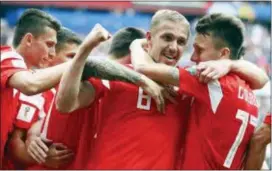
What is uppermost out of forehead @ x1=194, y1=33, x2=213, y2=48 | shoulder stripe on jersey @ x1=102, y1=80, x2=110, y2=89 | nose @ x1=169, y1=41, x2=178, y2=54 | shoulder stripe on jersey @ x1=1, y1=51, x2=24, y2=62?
forehead @ x1=194, y1=33, x2=213, y2=48

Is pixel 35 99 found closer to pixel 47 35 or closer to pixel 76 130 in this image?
pixel 47 35

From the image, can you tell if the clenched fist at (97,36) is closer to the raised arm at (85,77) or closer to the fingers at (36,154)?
the raised arm at (85,77)

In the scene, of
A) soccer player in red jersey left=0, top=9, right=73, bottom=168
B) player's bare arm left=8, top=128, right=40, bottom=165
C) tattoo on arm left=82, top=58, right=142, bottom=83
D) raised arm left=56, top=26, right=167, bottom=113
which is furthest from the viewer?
player's bare arm left=8, top=128, right=40, bottom=165

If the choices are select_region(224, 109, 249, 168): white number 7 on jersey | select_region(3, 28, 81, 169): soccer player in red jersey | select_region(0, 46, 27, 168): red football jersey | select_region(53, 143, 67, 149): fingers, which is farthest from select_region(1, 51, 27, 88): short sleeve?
select_region(224, 109, 249, 168): white number 7 on jersey

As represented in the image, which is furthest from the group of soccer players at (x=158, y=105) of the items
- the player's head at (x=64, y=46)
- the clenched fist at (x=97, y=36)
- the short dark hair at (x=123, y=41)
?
the player's head at (x=64, y=46)

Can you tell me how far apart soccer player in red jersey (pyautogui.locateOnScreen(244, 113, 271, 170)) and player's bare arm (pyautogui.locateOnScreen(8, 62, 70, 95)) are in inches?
42.5

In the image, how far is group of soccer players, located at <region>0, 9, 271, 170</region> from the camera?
10.8 feet

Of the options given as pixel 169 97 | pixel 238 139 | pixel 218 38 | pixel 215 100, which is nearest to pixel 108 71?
pixel 169 97

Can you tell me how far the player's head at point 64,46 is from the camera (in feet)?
14.1

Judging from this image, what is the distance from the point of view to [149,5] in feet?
66.0

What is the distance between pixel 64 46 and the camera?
14.1 feet

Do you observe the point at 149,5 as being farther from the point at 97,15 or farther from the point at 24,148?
the point at 24,148

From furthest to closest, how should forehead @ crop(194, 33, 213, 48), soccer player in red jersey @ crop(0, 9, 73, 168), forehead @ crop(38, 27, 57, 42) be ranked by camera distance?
forehead @ crop(38, 27, 57, 42) < forehead @ crop(194, 33, 213, 48) < soccer player in red jersey @ crop(0, 9, 73, 168)

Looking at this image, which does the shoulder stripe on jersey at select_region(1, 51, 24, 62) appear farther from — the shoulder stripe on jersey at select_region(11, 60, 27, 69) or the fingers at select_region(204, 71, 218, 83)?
the fingers at select_region(204, 71, 218, 83)
